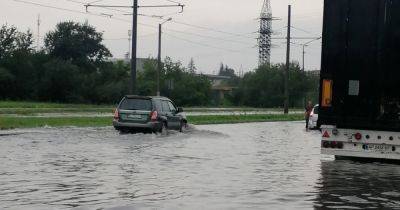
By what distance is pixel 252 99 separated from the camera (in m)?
116

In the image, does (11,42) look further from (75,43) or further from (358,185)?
(358,185)

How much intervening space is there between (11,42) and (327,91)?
70.5m

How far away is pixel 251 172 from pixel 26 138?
10479mm

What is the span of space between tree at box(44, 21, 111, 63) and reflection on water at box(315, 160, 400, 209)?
76.4 metres

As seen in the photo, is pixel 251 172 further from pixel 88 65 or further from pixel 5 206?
pixel 88 65

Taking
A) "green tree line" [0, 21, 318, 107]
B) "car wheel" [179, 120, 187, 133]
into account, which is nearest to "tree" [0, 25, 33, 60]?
"green tree line" [0, 21, 318, 107]

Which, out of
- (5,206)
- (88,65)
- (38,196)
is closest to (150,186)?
(38,196)

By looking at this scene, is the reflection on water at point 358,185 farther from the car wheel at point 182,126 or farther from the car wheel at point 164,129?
the car wheel at point 182,126

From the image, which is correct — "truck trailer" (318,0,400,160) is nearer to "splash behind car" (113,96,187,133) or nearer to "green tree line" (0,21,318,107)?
"splash behind car" (113,96,187,133)

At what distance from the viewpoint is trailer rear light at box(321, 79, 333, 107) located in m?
14.8

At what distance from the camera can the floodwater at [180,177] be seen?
34.4ft

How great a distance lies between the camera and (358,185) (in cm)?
1305

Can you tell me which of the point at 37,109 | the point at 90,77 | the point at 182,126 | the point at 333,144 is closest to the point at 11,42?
the point at 90,77

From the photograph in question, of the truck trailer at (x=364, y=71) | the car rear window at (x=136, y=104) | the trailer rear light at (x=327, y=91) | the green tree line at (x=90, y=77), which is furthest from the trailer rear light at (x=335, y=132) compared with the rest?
the green tree line at (x=90, y=77)
